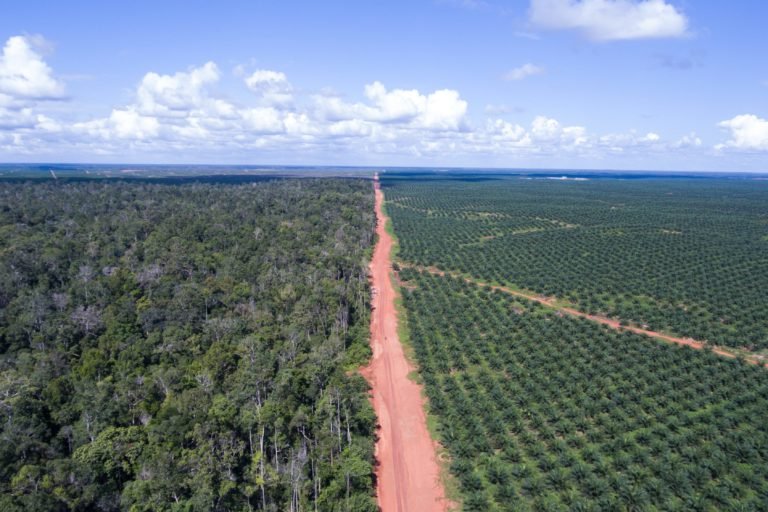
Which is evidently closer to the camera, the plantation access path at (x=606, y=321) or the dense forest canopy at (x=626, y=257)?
the plantation access path at (x=606, y=321)

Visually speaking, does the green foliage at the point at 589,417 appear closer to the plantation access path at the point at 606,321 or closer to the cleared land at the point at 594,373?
the cleared land at the point at 594,373

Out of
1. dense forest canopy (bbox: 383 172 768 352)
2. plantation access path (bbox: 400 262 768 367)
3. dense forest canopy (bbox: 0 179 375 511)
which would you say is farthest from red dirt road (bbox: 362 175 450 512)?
dense forest canopy (bbox: 383 172 768 352)

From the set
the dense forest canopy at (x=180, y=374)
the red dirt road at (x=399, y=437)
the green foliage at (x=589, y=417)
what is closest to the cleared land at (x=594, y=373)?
the green foliage at (x=589, y=417)

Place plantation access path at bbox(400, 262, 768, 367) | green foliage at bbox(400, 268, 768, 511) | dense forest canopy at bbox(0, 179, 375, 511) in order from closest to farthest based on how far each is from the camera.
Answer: dense forest canopy at bbox(0, 179, 375, 511) → green foliage at bbox(400, 268, 768, 511) → plantation access path at bbox(400, 262, 768, 367)

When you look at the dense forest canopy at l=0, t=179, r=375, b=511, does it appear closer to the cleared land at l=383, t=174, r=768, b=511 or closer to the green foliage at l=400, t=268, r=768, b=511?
the green foliage at l=400, t=268, r=768, b=511

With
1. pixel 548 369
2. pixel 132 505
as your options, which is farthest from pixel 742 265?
pixel 132 505

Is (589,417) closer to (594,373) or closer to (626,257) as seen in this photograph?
(594,373)

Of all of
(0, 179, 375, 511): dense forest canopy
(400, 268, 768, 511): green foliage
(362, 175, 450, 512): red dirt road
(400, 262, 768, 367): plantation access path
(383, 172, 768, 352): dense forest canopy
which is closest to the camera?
(0, 179, 375, 511): dense forest canopy
